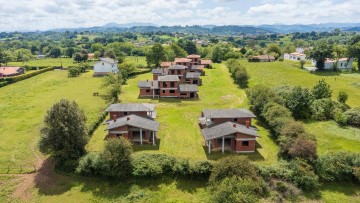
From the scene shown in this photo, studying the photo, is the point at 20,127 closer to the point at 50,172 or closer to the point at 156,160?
the point at 50,172

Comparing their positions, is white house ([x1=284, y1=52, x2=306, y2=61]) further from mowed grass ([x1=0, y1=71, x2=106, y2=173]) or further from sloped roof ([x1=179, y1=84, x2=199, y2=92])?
mowed grass ([x1=0, y1=71, x2=106, y2=173])

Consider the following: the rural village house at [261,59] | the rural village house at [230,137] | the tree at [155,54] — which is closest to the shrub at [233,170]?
the rural village house at [230,137]

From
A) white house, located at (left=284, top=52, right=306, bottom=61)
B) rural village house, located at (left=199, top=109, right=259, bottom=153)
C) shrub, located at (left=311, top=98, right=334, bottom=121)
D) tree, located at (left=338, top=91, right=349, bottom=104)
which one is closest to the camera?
rural village house, located at (left=199, top=109, right=259, bottom=153)

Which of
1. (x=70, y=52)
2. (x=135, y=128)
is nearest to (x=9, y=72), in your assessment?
(x=135, y=128)

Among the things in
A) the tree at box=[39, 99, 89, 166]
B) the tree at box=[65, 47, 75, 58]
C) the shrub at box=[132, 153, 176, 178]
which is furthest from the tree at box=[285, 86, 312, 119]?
the tree at box=[65, 47, 75, 58]

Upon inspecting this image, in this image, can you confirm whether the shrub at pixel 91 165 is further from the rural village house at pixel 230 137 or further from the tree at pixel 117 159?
the rural village house at pixel 230 137

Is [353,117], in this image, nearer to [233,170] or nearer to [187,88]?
[233,170]
